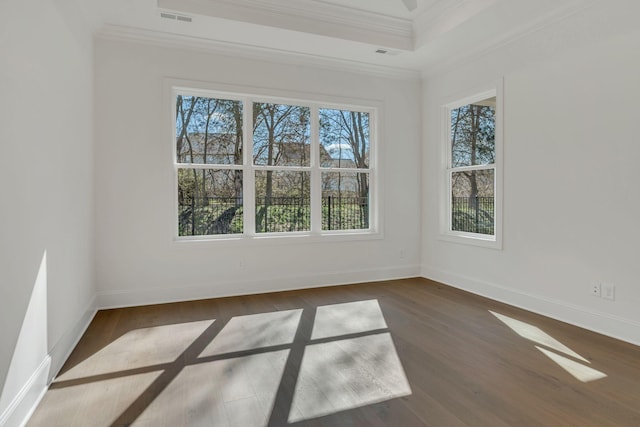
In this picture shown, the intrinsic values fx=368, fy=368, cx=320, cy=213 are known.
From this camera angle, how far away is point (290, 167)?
4.53m

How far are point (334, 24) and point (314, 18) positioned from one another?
8.9 inches

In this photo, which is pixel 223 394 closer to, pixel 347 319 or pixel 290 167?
pixel 347 319

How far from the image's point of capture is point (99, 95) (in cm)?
362

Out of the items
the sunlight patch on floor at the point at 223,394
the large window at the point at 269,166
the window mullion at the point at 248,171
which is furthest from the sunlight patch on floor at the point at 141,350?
the window mullion at the point at 248,171

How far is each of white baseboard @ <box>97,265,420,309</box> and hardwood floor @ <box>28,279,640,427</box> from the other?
0.18 meters

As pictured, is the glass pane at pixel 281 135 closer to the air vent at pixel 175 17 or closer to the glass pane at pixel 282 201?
the glass pane at pixel 282 201

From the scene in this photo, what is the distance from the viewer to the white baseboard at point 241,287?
12.3 ft

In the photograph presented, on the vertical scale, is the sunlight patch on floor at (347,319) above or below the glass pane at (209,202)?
below

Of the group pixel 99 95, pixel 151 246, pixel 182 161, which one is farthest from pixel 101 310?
pixel 99 95

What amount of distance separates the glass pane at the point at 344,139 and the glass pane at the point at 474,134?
1134 mm

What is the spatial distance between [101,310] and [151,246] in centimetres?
75

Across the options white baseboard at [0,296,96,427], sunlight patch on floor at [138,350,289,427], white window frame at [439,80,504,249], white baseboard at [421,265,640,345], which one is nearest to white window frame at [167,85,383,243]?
white window frame at [439,80,504,249]

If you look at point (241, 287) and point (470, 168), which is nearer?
point (241, 287)

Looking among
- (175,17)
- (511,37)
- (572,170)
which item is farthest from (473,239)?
(175,17)
